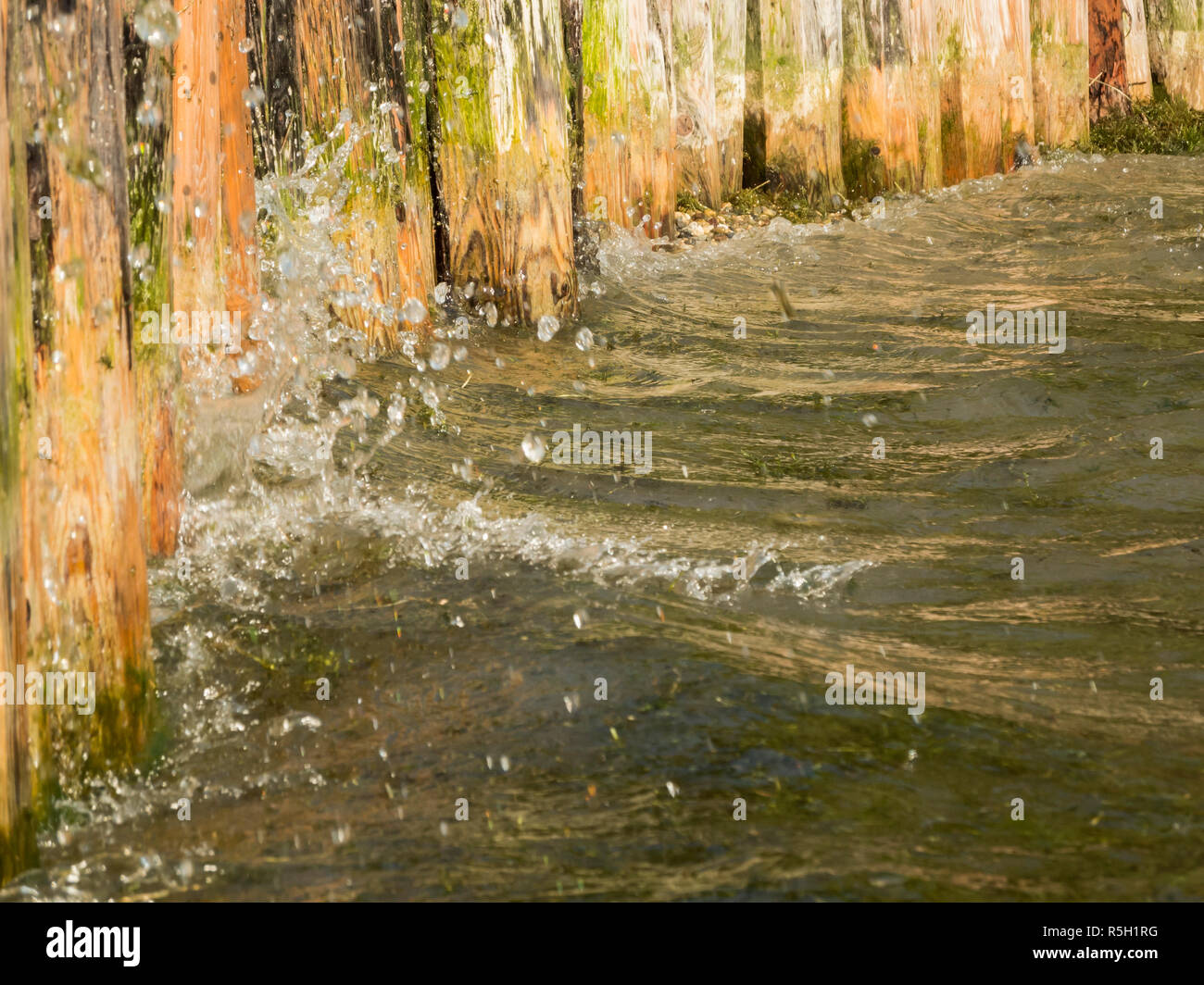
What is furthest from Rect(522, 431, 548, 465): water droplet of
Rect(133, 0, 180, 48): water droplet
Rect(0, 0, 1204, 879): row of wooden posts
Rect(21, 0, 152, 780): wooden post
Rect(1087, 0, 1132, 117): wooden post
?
Rect(1087, 0, 1132, 117): wooden post

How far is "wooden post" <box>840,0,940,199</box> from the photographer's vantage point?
8102 millimetres

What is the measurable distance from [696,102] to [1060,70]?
114 inches

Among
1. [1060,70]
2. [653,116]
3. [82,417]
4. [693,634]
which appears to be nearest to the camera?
[82,417]

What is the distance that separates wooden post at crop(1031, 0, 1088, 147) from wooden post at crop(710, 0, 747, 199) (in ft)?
7.47

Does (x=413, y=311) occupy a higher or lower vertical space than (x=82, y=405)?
higher

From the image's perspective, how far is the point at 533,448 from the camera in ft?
15.6

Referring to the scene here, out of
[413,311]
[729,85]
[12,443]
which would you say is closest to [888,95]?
[729,85]

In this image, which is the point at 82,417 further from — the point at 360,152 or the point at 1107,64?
the point at 1107,64

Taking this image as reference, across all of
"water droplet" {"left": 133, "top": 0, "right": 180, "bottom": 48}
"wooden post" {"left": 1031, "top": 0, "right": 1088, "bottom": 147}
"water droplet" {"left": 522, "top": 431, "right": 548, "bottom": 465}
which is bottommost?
"water droplet" {"left": 522, "top": 431, "right": 548, "bottom": 465}

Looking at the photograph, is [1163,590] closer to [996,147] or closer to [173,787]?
[173,787]

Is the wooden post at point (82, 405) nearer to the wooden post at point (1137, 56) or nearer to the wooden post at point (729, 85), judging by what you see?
the wooden post at point (729, 85)

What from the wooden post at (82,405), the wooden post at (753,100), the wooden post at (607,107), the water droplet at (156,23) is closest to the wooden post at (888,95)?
the wooden post at (753,100)

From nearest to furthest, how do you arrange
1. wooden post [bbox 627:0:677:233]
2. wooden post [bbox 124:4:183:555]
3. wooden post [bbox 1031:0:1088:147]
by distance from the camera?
wooden post [bbox 124:4:183:555], wooden post [bbox 627:0:677:233], wooden post [bbox 1031:0:1088:147]

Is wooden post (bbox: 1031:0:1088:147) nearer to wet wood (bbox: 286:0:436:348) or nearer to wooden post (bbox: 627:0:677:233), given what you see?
wooden post (bbox: 627:0:677:233)
